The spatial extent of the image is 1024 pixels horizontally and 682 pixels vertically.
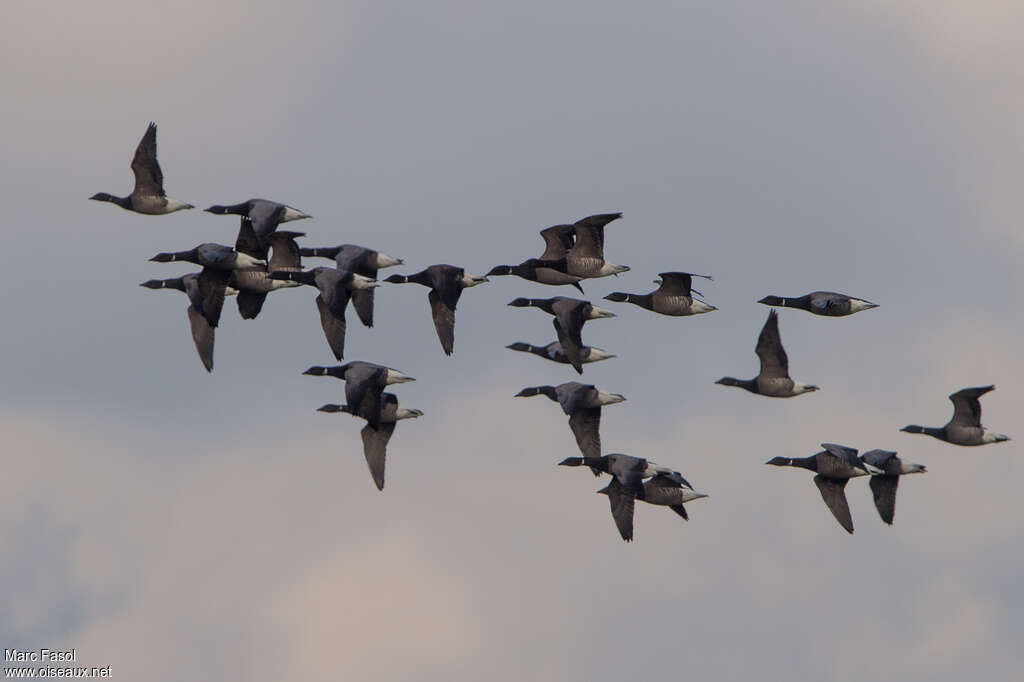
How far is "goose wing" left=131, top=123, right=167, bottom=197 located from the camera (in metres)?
95.3

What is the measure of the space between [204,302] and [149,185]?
4885mm

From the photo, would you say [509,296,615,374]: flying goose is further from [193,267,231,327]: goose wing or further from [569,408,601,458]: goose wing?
[193,267,231,327]: goose wing

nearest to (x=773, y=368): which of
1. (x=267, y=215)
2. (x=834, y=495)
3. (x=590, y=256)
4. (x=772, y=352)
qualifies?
(x=772, y=352)

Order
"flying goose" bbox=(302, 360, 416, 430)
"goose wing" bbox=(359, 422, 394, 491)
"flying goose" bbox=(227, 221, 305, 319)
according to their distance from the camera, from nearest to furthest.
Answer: "flying goose" bbox=(302, 360, 416, 430), "goose wing" bbox=(359, 422, 394, 491), "flying goose" bbox=(227, 221, 305, 319)

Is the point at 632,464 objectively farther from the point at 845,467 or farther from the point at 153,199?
the point at 153,199

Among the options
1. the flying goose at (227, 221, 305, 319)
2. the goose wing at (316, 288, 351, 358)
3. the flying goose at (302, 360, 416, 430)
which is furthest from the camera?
the flying goose at (227, 221, 305, 319)

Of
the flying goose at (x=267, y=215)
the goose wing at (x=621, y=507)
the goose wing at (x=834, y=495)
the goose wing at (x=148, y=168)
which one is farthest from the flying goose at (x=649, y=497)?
the goose wing at (x=148, y=168)

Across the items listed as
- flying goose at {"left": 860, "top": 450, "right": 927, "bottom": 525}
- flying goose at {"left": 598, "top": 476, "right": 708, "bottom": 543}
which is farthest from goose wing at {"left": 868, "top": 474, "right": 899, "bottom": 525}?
flying goose at {"left": 598, "top": 476, "right": 708, "bottom": 543}

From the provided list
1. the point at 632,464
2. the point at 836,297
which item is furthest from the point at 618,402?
the point at 836,297

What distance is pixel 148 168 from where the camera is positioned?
315ft

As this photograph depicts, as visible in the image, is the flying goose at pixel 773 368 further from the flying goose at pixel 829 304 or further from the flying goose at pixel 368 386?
the flying goose at pixel 368 386

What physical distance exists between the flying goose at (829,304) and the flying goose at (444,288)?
1207 centimetres

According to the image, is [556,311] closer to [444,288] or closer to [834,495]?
[444,288]

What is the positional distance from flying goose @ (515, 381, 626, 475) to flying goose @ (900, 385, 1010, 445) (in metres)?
12.6
